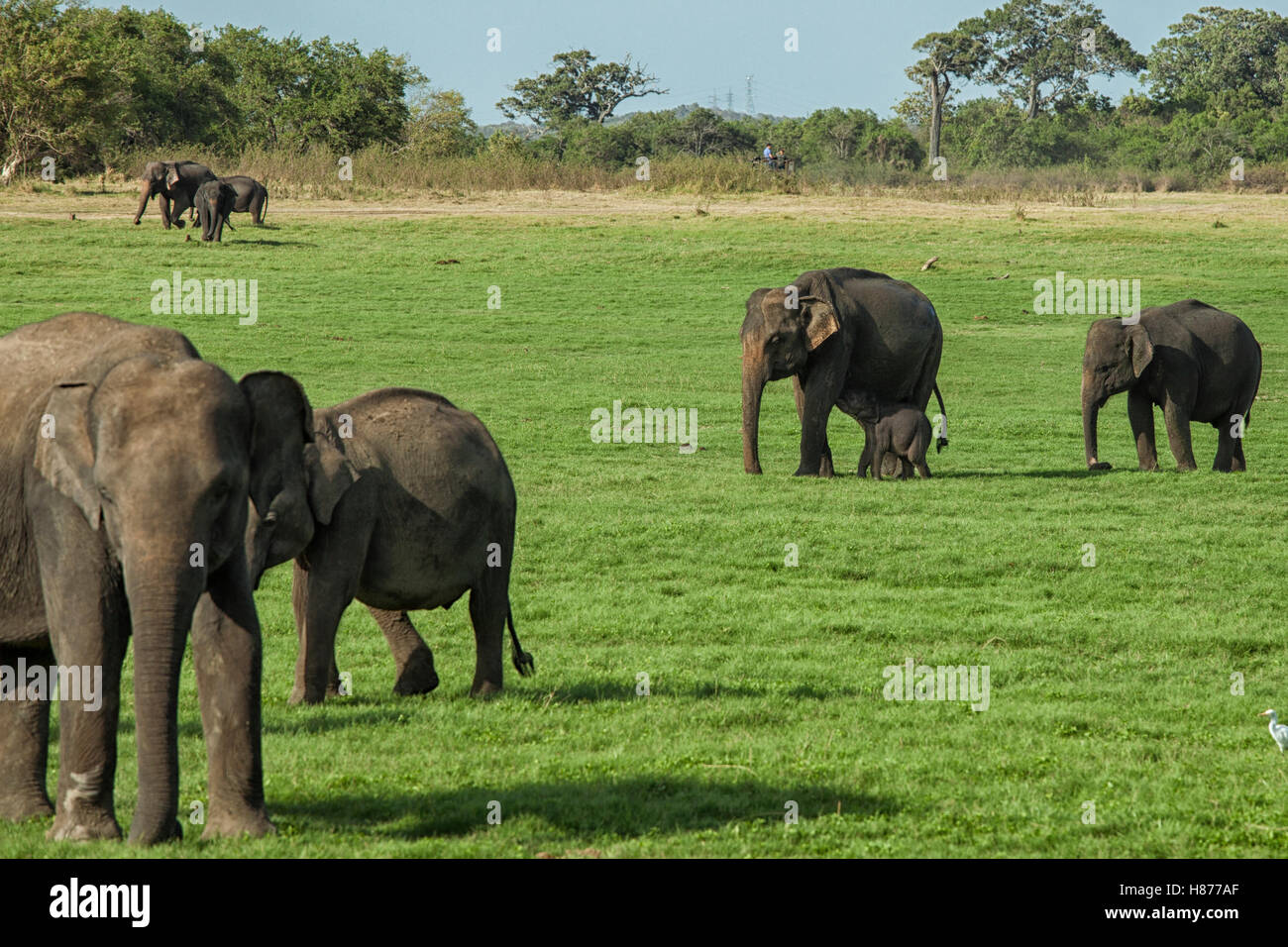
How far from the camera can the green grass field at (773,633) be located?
7.70m

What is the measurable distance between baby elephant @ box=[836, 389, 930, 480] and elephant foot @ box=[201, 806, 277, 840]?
14486mm

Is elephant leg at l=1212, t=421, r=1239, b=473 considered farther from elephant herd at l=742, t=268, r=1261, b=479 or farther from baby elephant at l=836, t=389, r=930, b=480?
baby elephant at l=836, t=389, r=930, b=480

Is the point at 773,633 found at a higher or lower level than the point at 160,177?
lower

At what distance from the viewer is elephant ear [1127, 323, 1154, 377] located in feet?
71.7

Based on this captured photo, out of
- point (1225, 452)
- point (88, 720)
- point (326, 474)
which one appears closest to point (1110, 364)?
point (1225, 452)

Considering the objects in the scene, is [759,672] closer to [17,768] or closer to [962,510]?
[17,768]

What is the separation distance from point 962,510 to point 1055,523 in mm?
1208

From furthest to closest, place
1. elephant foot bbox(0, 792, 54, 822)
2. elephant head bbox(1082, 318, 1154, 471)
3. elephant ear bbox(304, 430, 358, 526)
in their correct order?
elephant head bbox(1082, 318, 1154, 471)
elephant ear bbox(304, 430, 358, 526)
elephant foot bbox(0, 792, 54, 822)

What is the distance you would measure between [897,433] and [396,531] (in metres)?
11.9

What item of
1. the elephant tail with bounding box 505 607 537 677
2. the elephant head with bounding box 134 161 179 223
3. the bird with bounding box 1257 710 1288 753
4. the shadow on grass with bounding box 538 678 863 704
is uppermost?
the elephant head with bounding box 134 161 179 223

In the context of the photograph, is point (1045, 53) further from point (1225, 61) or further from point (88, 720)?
point (88, 720)

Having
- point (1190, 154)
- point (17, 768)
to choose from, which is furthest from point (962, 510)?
point (1190, 154)

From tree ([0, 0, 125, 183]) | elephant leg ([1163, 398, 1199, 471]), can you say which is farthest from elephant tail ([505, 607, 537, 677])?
tree ([0, 0, 125, 183])

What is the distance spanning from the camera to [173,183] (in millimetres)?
41500
